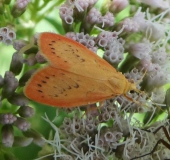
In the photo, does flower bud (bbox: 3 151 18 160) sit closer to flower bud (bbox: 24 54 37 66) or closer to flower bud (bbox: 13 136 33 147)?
flower bud (bbox: 13 136 33 147)

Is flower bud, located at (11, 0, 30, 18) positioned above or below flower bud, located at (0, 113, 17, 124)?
above

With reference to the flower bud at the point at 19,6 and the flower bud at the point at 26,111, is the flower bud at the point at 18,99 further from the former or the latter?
the flower bud at the point at 19,6

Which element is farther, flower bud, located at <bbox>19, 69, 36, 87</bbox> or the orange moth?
flower bud, located at <bbox>19, 69, 36, 87</bbox>

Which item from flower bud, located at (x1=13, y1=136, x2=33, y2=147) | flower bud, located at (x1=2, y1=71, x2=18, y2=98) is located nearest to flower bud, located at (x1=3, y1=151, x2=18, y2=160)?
flower bud, located at (x1=13, y1=136, x2=33, y2=147)

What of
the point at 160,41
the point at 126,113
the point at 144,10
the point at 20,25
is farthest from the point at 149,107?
the point at 20,25

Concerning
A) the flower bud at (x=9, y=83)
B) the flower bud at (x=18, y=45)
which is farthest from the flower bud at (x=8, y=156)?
the flower bud at (x=18, y=45)

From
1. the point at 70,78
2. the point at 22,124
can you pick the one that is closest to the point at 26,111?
the point at 22,124
